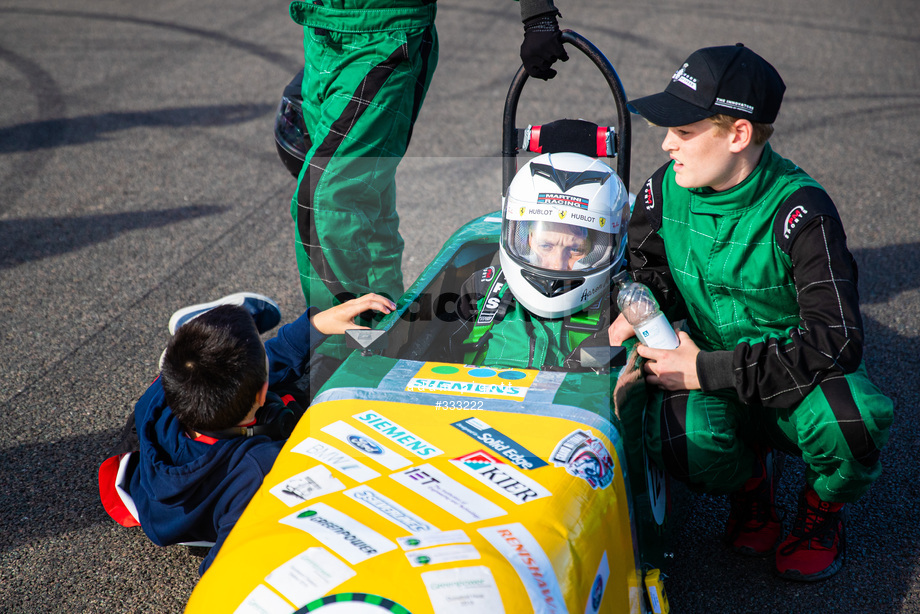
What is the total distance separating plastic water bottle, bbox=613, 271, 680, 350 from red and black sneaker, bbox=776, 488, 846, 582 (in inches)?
27.4

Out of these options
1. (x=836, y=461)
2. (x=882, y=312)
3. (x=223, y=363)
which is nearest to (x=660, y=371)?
(x=836, y=461)

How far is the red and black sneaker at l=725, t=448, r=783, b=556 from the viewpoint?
2.50m

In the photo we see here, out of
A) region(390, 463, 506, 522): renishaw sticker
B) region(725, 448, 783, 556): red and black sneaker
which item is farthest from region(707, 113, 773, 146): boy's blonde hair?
region(390, 463, 506, 522): renishaw sticker

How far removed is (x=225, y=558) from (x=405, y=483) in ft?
1.36

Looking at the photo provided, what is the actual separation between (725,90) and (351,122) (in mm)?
1498

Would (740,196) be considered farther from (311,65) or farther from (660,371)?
(311,65)

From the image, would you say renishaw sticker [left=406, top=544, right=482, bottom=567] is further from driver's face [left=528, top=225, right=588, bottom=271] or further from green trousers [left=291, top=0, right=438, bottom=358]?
green trousers [left=291, top=0, right=438, bottom=358]

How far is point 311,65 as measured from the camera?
3193mm

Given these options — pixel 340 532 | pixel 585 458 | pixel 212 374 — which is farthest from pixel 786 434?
pixel 212 374

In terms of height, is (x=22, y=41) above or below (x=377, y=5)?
below

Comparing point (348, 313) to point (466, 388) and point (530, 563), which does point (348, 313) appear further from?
point (530, 563)

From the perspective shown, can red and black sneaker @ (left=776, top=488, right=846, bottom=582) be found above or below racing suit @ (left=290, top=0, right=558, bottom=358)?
below

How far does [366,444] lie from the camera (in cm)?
188

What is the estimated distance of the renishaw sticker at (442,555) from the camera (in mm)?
1536
